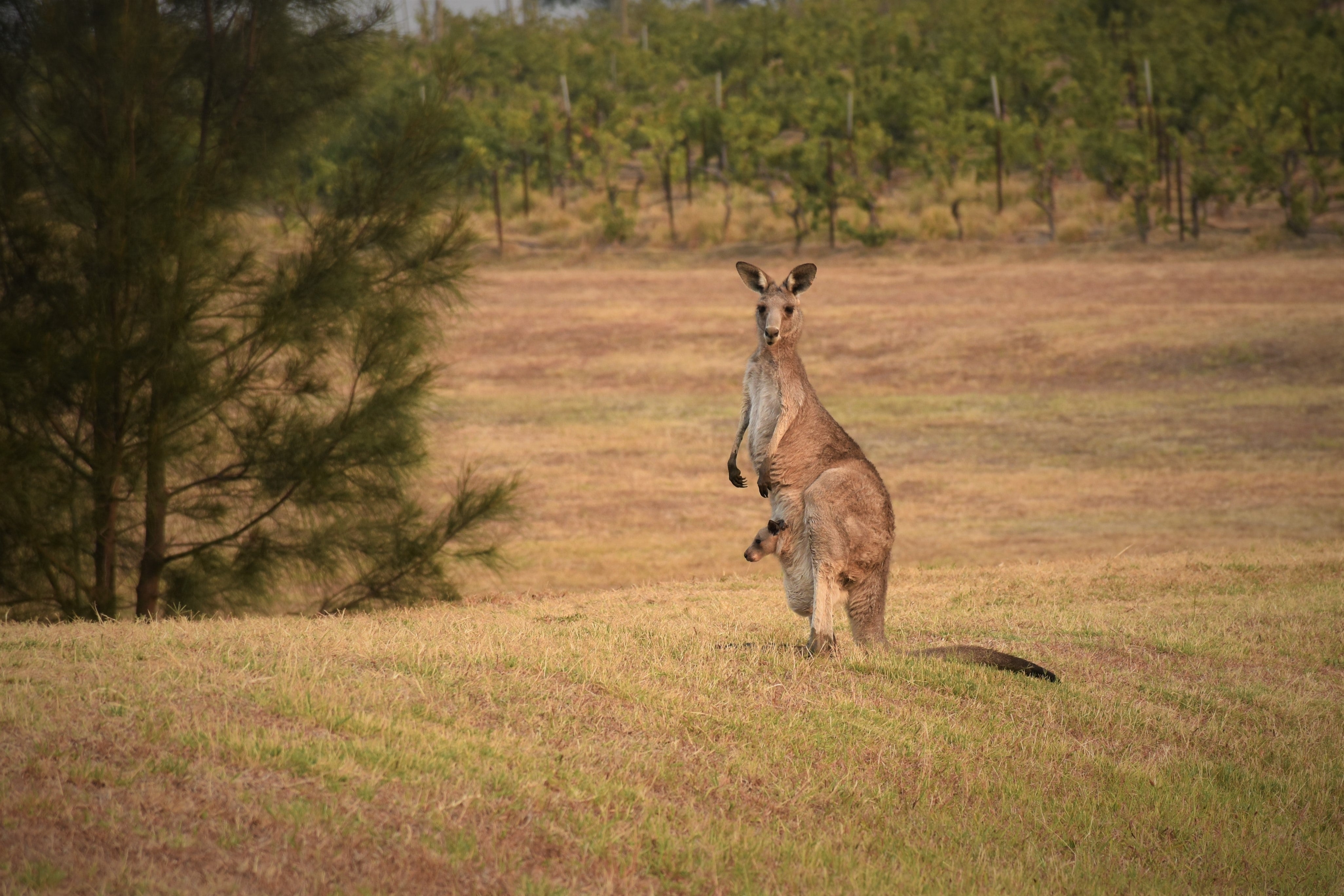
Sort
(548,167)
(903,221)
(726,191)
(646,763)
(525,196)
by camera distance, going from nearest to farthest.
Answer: (646,763) < (903,221) < (726,191) < (525,196) < (548,167)

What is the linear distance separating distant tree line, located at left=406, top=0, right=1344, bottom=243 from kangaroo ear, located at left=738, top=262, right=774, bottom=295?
98.7 ft

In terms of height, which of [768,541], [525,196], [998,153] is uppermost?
[998,153]

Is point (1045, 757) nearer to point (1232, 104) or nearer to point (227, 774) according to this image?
point (227, 774)

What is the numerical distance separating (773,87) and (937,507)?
152ft

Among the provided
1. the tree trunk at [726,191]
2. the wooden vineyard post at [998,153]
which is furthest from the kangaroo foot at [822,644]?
the tree trunk at [726,191]

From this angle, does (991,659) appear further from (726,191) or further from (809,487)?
(726,191)

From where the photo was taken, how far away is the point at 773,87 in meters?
63.4

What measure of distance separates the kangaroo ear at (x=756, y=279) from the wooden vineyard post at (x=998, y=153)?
41.8 m

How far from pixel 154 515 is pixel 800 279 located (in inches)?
284

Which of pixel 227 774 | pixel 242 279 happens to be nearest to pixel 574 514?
pixel 242 279

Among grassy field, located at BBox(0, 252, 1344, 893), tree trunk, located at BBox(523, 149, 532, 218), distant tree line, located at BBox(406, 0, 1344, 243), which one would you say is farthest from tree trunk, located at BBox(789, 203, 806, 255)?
grassy field, located at BBox(0, 252, 1344, 893)

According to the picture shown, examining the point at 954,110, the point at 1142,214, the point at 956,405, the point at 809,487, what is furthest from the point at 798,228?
the point at 809,487

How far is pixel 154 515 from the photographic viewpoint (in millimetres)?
12445

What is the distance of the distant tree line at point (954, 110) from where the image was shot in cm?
4534
